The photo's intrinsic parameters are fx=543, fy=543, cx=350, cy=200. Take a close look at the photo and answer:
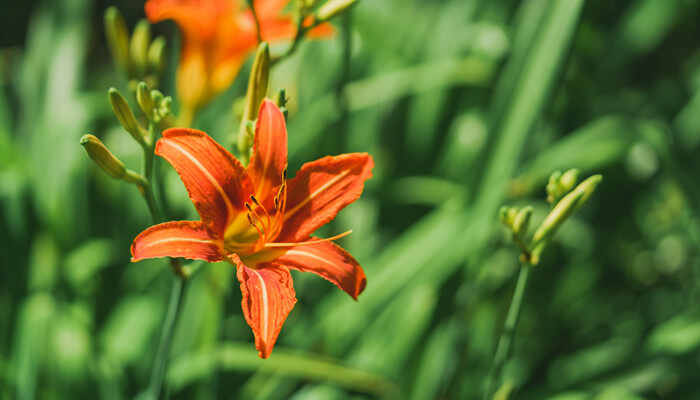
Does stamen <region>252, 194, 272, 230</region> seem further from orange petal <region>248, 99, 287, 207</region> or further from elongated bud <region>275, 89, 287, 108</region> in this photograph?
elongated bud <region>275, 89, 287, 108</region>

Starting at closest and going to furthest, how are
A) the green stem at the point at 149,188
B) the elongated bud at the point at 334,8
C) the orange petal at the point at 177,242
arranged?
the orange petal at the point at 177,242 < the green stem at the point at 149,188 < the elongated bud at the point at 334,8

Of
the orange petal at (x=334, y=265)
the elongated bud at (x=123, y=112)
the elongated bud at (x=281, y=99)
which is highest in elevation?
the elongated bud at (x=281, y=99)

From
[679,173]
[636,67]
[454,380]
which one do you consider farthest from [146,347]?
[636,67]

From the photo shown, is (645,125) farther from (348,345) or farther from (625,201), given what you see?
(348,345)

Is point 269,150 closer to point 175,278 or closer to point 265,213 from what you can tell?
point 265,213

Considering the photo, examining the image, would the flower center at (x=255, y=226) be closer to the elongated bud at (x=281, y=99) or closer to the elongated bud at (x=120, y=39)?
the elongated bud at (x=281, y=99)

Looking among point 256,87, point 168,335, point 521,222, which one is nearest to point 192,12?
point 256,87

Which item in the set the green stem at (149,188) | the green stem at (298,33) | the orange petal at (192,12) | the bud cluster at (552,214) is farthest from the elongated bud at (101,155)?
the bud cluster at (552,214)

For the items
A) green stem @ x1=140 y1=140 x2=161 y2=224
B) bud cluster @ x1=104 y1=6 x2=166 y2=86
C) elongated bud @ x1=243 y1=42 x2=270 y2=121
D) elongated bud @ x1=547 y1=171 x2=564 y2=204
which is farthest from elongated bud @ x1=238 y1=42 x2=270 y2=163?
elongated bud @ x1=547 y1=171 x2=564 y2=204
